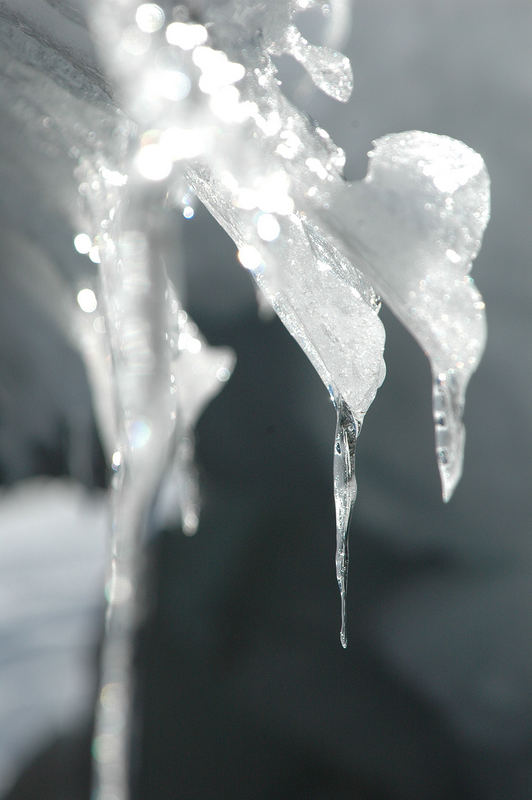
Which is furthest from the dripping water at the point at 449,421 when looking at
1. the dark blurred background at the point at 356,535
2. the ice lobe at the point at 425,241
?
the dark blurred background at the point at 356,535

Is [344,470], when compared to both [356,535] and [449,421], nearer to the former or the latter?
[449,421]

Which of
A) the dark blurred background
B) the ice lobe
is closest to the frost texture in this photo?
the ice lobe

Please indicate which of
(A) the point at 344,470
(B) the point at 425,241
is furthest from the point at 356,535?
(B) the point at 425,241

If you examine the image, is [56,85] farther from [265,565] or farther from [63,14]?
[265,565]

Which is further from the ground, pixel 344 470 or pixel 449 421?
pixel 449 421

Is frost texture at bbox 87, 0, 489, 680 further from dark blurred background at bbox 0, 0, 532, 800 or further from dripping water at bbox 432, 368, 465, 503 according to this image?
dark blurred background at bbox 0, 0, 532, 800

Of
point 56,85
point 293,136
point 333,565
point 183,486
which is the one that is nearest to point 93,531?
point 333,565

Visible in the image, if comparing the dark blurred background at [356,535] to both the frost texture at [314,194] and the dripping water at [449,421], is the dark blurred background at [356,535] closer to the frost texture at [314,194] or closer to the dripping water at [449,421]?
the frost texture at [314,194]
